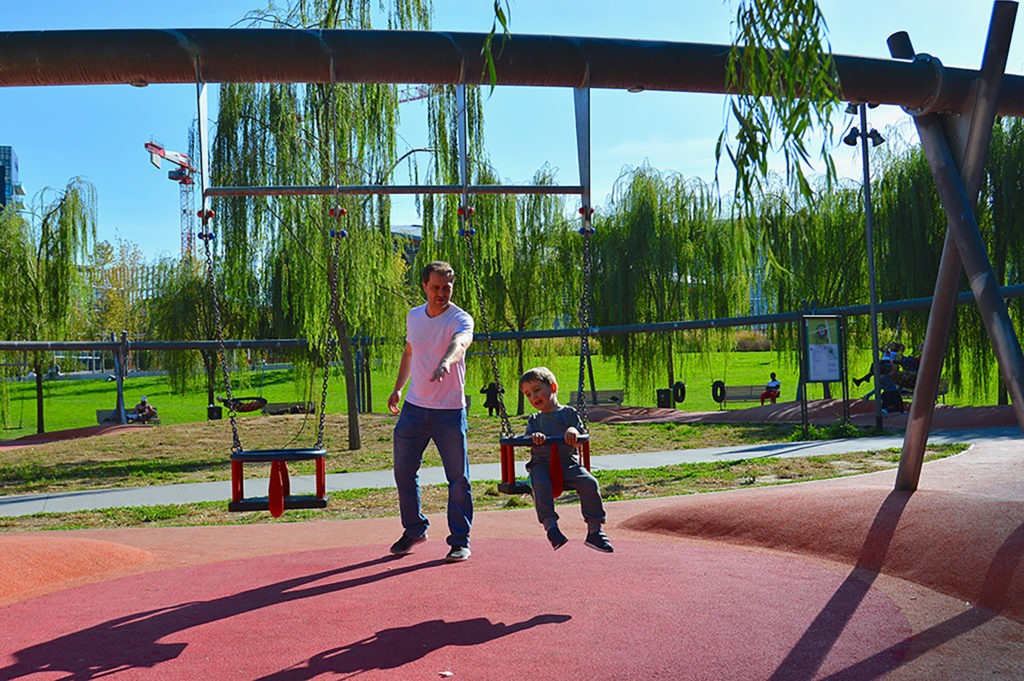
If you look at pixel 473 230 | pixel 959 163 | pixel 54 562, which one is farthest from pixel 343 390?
pixel 959 163

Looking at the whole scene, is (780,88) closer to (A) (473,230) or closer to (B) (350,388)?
(A) (473,230)

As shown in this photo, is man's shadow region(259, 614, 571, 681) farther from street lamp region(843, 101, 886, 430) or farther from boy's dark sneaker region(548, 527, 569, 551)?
street lamp region(843, 101, 886, 430)

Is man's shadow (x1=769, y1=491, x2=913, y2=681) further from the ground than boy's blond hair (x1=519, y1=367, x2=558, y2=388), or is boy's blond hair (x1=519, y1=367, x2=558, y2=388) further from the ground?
boy's blond hair (x1=519, y1=367, x2=558, y2=388)

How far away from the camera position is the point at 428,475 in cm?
1256

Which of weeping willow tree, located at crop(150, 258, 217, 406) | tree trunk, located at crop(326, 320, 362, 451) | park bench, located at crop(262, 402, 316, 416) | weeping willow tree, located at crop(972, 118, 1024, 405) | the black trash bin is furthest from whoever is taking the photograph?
weeping willow tree, located at crop(150, 258, 217, 406)

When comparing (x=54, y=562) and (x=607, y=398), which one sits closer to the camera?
(x=54, y=562)

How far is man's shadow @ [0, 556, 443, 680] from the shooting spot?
4090mm

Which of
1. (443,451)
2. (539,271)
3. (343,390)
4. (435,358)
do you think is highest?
(539,271)

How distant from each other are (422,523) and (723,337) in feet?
72.9

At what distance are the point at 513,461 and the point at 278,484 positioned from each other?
4.93ft

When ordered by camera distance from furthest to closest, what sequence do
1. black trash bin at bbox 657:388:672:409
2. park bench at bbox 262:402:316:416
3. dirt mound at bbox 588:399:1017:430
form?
black trash bin at bbox 657:388:672:409, park bench at bbox 262:402:316:416, dirt mound at bbox 588:399:1017:430

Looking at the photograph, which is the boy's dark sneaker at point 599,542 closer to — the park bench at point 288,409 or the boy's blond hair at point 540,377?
the boy's blond hair at point 540,377

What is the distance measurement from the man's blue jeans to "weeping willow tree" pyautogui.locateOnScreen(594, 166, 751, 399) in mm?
20337

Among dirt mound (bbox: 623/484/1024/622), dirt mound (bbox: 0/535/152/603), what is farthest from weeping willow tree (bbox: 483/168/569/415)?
dirt mound (bbox: 0/535/152/603)
